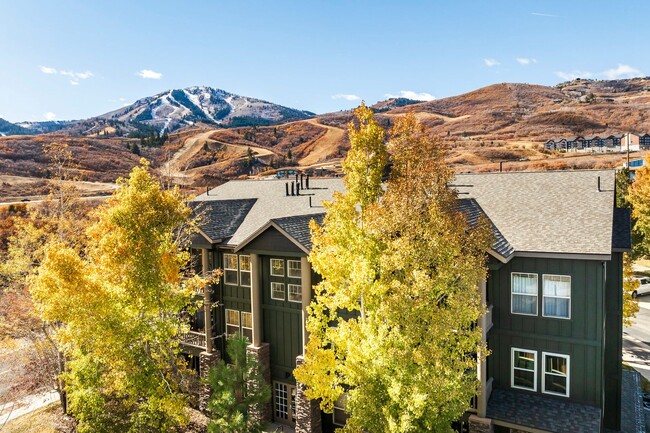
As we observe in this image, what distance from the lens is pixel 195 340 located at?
20.3 meters

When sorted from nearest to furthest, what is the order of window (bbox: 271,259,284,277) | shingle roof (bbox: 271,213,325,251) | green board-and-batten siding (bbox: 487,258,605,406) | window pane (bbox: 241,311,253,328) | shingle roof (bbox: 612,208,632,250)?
green board-and-batten siding (bbox: 487,258,605,406) < shingle roof (bbox: 612,208,632,250) < shingle roof (bbox: 271,213,325,251) < window (bbox: 271,259,284,277) < window pane (bbox: 241,311,253,328)

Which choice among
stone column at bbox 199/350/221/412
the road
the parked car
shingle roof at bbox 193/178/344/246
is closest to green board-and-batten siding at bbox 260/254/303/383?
shingle roof at bbox 193/178/344/246

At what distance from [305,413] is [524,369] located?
831 cm

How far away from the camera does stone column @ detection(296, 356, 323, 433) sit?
16531 millimetres

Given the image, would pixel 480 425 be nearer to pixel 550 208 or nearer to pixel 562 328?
pixel 562 328

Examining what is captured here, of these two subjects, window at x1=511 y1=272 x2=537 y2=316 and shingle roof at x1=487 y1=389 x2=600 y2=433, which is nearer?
shingle roof at x1=487 y1=389 x2=600 y2=433

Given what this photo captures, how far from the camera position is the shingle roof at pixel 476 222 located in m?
13.6

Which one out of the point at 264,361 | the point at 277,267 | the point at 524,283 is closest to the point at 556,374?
the point at 524,283

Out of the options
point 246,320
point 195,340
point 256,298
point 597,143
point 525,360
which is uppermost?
point 597,143

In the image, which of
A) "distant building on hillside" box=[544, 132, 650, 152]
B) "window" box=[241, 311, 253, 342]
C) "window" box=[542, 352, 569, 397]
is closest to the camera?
"window" box=[542, 352, 569, 397]

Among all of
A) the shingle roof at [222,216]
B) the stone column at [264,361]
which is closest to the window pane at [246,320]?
the stone column at [264,361]

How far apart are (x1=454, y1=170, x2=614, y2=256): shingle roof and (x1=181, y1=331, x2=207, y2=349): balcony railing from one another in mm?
13838

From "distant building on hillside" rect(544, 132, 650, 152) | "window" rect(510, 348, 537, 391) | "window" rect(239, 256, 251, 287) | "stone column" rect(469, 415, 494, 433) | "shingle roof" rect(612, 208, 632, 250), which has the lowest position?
"stone column" rect(469, 415, 494, 433)

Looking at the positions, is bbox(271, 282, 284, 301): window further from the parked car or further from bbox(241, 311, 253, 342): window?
the parked car
